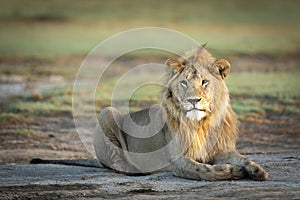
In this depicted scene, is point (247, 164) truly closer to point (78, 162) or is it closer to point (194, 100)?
point (194, 100)

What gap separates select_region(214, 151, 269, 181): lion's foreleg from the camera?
6648mm

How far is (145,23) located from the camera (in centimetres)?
2803

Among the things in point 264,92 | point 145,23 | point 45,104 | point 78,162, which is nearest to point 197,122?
point 78,162

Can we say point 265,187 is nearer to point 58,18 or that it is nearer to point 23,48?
point 23,48

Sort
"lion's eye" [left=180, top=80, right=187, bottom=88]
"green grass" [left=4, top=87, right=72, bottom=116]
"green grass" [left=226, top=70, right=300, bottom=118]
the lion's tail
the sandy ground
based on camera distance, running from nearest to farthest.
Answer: the sandy ground, "lion's eye" [left=180, top=80, right=187, bottom=88], the lion's tail, "green grass" [left=4, top=87, right=72, bottom=116], "green grass" [left=226, top=70, right=300, bottom=118]

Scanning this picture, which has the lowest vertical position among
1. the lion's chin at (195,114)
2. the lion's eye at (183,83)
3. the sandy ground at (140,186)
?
the sandy ground at (140,186)

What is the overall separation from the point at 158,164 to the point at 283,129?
15.3ft

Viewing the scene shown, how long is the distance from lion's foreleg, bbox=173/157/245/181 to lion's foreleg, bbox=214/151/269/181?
6 cm

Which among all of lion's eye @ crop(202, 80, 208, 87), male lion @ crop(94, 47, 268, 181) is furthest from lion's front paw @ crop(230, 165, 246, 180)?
lion's eye @ crop(202, 80, 208, 87)

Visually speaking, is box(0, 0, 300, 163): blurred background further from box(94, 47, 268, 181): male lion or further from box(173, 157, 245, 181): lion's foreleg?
box(173, 157, 245, 181): lion's foreleg

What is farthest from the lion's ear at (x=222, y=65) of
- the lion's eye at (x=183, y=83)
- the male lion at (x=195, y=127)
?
the lion's eye at (x=183, y=83)

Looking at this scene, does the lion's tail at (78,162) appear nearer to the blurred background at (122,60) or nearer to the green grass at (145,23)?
the blurred background at (122,60)

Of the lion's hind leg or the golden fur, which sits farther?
the lion's hind leg

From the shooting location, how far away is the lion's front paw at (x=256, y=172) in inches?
262
